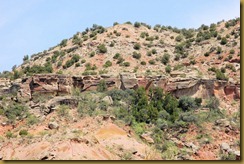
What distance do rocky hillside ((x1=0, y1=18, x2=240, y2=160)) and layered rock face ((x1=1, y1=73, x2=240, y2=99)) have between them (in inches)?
3.8

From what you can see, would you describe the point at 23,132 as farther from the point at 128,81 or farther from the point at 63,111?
the point at 128,81

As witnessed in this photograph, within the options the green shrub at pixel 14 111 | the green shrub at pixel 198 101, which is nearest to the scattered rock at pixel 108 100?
Result: the green shrub at pixel 14 111

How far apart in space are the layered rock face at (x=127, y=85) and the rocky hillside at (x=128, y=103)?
0.10 meters

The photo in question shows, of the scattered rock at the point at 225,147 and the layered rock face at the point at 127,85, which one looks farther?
the layered rock face at the point at 127,85

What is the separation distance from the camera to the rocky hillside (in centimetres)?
3688

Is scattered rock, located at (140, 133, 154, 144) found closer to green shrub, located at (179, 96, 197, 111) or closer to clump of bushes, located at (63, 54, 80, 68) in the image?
green shrub, located at (179, 96, 197, 111)

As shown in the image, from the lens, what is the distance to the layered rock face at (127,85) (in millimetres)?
48688

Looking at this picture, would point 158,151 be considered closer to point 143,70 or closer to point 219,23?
point 143,70

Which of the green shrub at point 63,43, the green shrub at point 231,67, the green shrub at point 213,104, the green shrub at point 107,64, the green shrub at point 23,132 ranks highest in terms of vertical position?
the green shrub at point 63,43

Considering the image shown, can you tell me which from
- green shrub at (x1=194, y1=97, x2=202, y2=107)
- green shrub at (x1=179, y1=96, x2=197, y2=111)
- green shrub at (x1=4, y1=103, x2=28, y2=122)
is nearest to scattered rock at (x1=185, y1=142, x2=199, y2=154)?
green shrub at (x1=179, y1=96, x2=197, y2=111)

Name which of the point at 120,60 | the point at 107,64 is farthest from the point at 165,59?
the point at 107,64

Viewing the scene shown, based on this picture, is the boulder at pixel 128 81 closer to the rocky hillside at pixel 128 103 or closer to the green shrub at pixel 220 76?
the rocky hillside at pixel 128 103

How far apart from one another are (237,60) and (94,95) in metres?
18.0

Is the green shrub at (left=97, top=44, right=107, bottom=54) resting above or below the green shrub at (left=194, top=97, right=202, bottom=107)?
above
